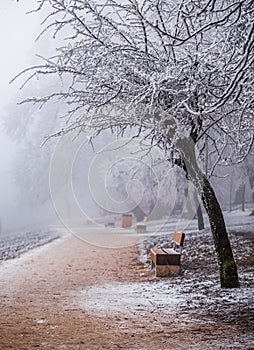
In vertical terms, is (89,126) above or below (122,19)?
below

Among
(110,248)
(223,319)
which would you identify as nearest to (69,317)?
(223,319)

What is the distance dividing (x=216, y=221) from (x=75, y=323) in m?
3.23

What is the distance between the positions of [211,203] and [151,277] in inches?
110

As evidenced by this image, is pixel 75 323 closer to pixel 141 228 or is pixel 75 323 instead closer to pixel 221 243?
pixel 221 243

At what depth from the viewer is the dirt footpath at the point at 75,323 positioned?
5.66 meters

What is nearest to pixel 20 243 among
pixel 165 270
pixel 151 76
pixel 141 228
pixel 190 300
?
pixel 141 228

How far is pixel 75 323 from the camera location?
22.0 ft

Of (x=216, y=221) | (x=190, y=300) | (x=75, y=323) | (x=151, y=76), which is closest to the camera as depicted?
(x=75, y=323)

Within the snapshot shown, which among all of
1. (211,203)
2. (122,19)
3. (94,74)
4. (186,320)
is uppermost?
(122,19)

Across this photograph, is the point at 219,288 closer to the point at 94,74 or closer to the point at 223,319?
the point at 223,319

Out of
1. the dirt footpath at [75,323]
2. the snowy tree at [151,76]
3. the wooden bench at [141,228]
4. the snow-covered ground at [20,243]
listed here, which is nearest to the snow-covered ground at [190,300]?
the dirt footpath at [75,323]

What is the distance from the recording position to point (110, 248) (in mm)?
19375

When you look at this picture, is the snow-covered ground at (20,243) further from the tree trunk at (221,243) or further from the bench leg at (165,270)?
the tree trunk at (221,243)

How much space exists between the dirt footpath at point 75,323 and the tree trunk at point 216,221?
6.45 ft
